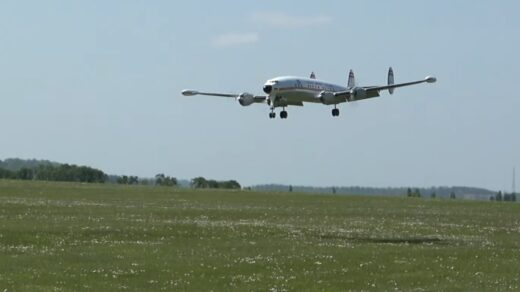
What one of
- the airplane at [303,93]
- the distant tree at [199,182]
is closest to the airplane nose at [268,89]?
the airplane at [303,93]

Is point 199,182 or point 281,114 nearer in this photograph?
point 281,114

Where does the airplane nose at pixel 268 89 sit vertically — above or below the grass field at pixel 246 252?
above

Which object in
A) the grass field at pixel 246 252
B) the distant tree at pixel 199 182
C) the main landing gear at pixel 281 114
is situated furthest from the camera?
the distant tree at pixel 199 182

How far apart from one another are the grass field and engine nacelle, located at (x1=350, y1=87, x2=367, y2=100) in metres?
14.0

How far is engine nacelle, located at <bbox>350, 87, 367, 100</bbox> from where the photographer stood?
3064 inches

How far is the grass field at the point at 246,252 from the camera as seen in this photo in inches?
1265

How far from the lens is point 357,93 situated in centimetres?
7781

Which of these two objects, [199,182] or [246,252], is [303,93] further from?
[199,182]

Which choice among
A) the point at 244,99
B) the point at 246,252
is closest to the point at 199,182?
the point at 244,99

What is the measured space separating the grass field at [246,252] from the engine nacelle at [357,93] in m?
14.0

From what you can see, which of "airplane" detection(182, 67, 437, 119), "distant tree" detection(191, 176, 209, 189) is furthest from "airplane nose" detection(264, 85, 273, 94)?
"distant tree" detection(191, 176, 209, 189)

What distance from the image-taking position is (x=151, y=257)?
3847 cm

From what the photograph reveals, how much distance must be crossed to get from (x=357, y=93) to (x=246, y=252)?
126 ft

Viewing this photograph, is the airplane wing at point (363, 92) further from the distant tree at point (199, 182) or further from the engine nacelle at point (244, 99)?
the distant tree at point (199, 182)
